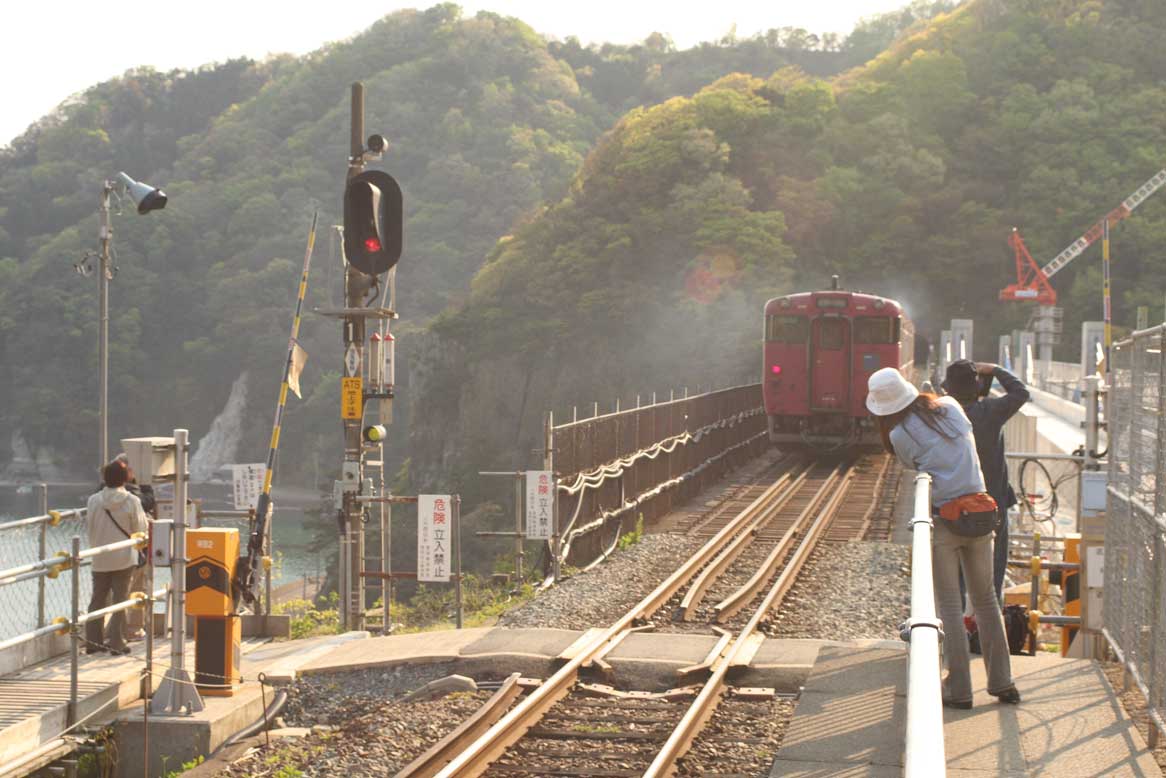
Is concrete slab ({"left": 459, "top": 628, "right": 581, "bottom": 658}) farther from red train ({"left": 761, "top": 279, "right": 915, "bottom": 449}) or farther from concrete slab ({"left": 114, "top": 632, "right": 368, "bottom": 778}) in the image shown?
red train ({"left": 761, "top": 279, "right": 915, "bottom": 449})

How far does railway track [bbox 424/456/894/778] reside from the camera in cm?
705

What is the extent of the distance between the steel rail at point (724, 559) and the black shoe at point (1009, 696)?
194 inches

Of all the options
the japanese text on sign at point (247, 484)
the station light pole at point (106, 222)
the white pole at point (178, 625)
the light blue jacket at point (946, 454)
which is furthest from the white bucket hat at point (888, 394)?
the station light pole at point (106, 222)

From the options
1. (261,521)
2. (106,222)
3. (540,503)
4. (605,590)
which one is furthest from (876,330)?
(261,521)

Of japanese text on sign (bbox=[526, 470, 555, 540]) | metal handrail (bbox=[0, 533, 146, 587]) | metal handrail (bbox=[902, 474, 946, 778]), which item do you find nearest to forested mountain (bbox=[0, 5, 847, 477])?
japanese text on sign (bbox=[526, 470, 555, 540])

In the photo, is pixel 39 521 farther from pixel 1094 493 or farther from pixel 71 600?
pixel 1094 493

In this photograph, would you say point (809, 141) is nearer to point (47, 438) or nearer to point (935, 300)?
point (935, 300)

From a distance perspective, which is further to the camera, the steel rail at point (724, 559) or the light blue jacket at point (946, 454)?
the steel rail at point (724, 559)

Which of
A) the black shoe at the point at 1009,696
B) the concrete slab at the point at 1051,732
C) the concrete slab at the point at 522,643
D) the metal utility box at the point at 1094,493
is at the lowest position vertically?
the concrete slab at the point at 522,643

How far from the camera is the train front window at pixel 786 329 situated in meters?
27.0

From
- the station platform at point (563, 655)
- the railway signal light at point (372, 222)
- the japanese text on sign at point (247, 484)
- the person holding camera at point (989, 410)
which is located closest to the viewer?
the person holding camera at point (989, 410)

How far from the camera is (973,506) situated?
20.7 ft

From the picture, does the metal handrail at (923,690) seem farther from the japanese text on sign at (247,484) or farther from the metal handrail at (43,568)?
the japanese text on sign at (247,484)

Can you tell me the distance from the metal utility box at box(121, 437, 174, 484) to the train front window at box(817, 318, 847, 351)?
1911cm
